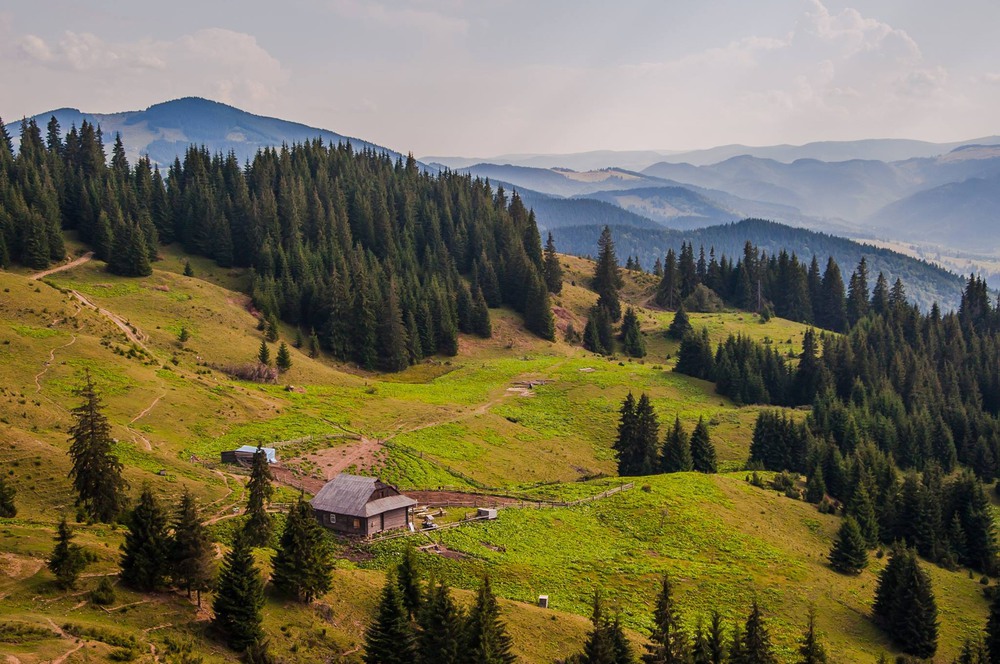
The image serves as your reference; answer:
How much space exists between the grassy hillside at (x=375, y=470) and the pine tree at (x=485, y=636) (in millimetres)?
A: 4050

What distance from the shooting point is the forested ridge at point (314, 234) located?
124500mm

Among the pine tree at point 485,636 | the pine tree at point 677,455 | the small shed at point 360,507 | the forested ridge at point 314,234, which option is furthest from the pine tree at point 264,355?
the pine tree at point 485,636

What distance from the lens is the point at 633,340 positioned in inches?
6043

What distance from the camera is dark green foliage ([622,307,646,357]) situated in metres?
153

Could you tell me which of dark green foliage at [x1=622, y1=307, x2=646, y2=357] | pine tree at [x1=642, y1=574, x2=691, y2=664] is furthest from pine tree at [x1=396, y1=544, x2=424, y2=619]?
dark green foliage at [x1=622, y1=307, x2=646, y2=357]

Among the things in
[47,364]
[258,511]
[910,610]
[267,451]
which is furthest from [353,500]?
[910,610]

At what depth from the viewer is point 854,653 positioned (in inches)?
2064

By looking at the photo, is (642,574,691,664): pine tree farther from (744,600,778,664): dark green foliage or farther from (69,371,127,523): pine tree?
(69,371,127,523): pine tree

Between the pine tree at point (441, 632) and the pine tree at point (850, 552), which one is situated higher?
the pine tree at point (441, 632)

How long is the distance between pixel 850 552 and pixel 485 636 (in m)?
42.9

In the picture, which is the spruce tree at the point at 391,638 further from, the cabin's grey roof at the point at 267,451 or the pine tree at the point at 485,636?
the cabin's grey roof at the point at 267,451

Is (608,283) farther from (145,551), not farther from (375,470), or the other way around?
(145,551)

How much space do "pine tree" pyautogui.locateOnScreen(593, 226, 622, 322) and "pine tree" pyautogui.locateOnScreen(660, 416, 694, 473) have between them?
7507cm

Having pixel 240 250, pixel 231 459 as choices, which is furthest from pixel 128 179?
pixel 231 459
